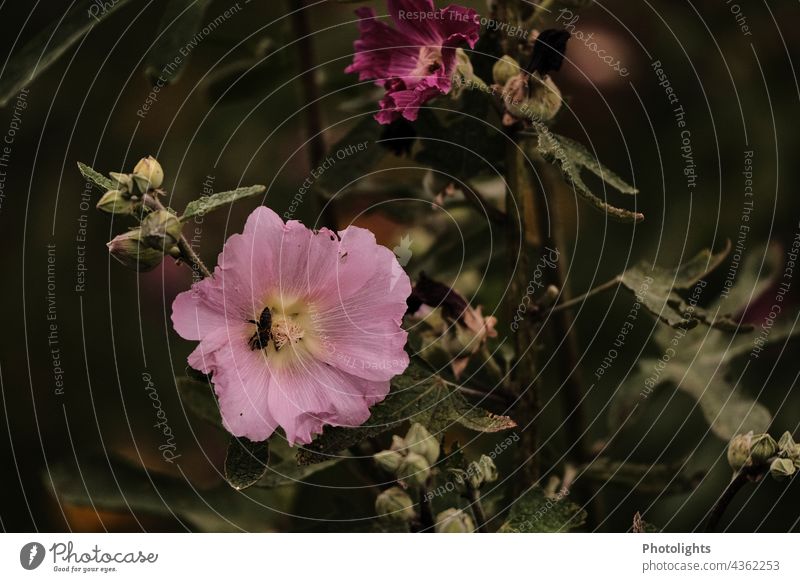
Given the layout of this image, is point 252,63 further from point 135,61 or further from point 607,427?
point 607,427

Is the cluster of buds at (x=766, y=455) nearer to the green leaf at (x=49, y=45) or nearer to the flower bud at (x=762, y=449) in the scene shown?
the flower bud at (x=762, y=449)

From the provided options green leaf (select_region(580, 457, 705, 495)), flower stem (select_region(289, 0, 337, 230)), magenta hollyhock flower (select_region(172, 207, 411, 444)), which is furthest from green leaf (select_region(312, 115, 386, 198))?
green leaf (select_region(580, 457, 705, 495))

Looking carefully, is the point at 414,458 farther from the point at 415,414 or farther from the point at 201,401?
the point at 201,401

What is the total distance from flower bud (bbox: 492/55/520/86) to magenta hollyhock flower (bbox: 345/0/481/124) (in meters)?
0.02

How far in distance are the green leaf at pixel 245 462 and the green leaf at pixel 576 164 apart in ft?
0.73

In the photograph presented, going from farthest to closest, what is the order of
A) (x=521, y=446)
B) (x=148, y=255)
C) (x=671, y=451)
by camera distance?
(x=671, y=451) < (x=521, y=446) < (x=148, y=255)

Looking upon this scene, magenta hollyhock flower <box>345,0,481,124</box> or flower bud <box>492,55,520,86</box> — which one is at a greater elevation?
magenta hollyhock flower <box>345,0,481,124</box>

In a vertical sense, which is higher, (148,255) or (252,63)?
(252,63)

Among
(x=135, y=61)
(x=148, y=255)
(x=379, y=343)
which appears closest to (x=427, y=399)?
(x=379, y=343)

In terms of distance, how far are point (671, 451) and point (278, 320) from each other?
1.37 ft

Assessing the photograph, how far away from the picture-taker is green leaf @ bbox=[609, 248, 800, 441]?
0.83 m

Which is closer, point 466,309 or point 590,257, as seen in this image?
point 466,309

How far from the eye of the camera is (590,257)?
97cm

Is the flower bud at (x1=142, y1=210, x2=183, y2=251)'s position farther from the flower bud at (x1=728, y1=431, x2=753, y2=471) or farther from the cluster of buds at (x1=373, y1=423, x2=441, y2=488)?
the flower bud at (x1=728, y1=431, x2=753, y2=471)
